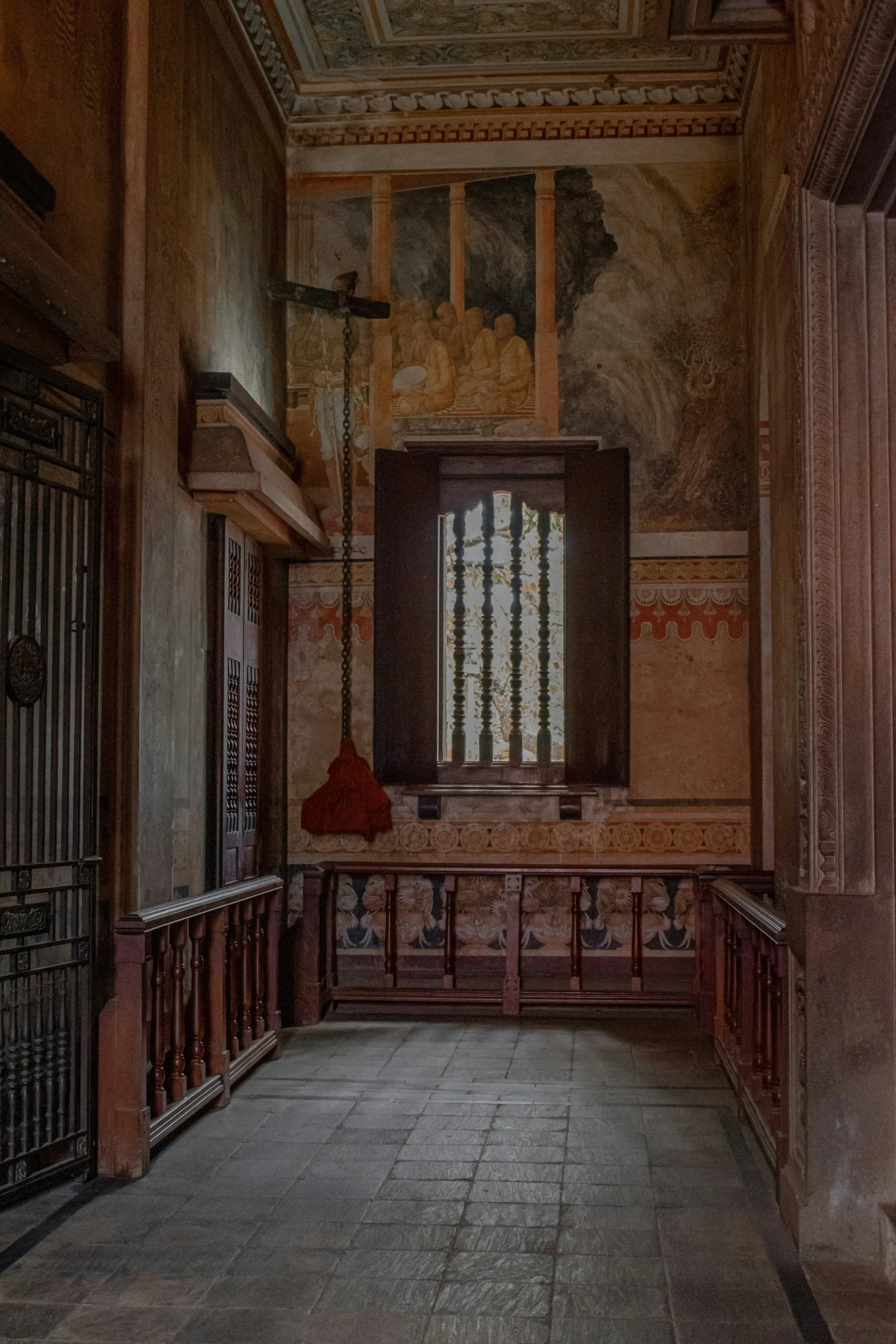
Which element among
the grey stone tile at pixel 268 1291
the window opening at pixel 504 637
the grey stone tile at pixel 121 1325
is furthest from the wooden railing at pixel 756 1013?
the window opening at pixel 504 637

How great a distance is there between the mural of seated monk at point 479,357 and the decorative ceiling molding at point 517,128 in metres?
1.17

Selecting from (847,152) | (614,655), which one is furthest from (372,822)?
(847,152)

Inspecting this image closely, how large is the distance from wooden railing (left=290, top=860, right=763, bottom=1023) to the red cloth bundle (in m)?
0.28

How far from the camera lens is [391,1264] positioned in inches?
146

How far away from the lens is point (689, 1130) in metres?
5.10

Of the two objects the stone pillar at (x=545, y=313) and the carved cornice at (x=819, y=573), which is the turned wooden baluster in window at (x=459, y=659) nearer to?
the stone pillar at (x=545, y=313)

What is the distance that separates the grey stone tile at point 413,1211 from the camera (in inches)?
160

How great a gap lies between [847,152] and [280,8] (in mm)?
4782

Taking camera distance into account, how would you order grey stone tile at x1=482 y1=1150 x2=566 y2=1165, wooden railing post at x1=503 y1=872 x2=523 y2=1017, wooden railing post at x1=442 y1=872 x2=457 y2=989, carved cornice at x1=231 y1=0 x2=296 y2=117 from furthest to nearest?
wooden railing post at x1=442 y1=872 x2=457 y2=989
wooden railing post at x1=503 y1=872 x2=523 y2=1017
carved cornice at x1=231 y1=0 x2=296 y2=117
grey stone tile at x1=482 y1=1150 x2=566 y2=1165

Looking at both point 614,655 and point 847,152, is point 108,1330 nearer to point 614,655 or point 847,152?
point 847,152

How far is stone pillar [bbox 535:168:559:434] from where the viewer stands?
836 cm

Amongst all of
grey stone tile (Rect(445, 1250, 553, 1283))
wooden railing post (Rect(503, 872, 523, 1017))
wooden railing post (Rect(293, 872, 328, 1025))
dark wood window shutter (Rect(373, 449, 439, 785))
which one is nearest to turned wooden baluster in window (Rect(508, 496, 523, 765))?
dark wood window shutter (Rect(373, 449, 439, 785))

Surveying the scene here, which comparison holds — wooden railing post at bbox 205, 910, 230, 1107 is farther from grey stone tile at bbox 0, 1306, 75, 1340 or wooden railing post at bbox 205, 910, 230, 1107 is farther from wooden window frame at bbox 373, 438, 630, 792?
wooden window frame at bbox 373, 438, 630, 792

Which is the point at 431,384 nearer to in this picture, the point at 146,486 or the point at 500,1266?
the point at 146,486
